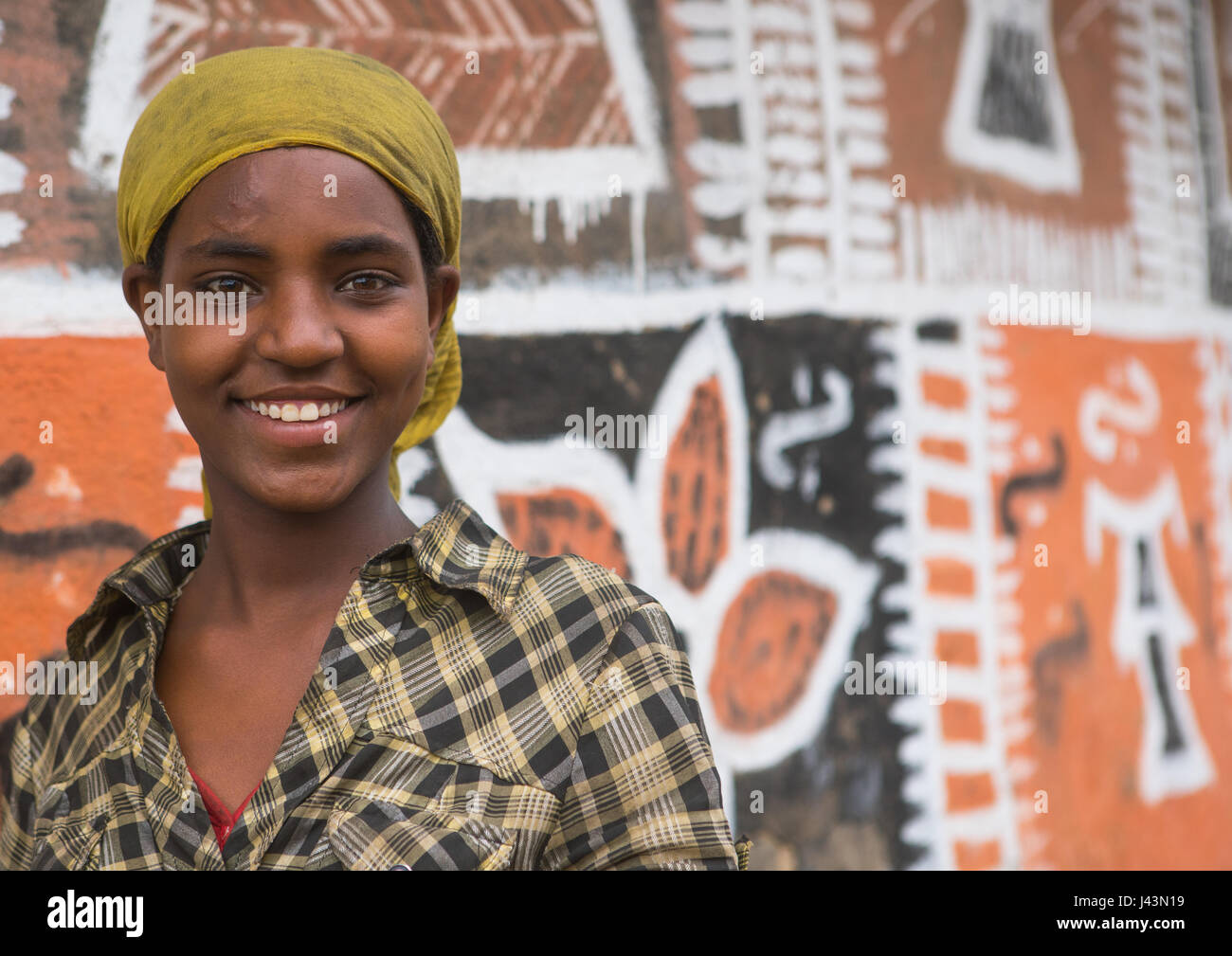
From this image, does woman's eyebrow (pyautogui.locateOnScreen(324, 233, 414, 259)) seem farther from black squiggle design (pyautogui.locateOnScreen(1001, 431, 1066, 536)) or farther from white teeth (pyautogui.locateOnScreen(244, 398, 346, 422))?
black squiggle design (pyautogui.locateOnScreen(1001, 431, 1066, 536))

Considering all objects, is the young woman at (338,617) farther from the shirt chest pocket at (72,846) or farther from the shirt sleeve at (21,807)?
the shirt sleeve at (21,807)

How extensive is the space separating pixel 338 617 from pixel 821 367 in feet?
6.04

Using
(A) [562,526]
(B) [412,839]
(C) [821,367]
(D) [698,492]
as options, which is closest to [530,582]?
(B) [412,839]

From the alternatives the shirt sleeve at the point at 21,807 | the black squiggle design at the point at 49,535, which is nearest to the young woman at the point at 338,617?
the shirt sleeve at the point at 21,807

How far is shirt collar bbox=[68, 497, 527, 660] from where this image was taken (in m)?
1.55

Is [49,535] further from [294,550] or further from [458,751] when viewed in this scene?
[458,751]

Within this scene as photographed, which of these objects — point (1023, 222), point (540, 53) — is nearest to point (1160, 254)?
point (1023, 222)

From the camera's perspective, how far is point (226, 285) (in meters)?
1.51

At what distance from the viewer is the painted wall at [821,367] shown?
259 cm

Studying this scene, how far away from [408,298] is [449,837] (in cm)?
66

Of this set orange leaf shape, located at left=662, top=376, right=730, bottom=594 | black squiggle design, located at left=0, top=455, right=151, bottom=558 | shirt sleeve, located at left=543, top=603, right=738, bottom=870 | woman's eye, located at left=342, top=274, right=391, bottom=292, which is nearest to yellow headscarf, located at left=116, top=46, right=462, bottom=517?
woman's eye, located at left=342, top=274, right=391, bottom=292
